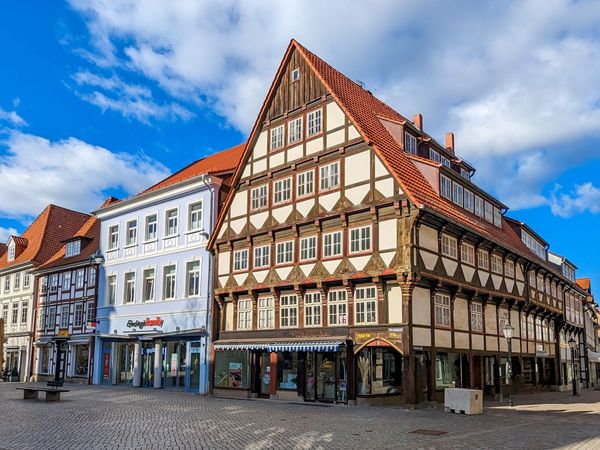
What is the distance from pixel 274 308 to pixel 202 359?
241 inches

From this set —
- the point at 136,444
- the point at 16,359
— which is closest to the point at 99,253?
the point at 16,359

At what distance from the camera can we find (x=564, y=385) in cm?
4231

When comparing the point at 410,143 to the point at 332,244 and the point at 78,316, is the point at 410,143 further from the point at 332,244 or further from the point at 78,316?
the point at 78,316

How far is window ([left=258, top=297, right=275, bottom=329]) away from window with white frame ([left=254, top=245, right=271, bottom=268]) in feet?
5.62

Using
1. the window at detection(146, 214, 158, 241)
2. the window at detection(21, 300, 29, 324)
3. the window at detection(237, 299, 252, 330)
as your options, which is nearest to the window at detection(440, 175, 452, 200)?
the window at detection(237, 299, 252, 330)

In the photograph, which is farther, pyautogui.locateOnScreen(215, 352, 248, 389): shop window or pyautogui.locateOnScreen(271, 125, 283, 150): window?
pyautogui.locateOnScreen(271, 125, 283, 150): window

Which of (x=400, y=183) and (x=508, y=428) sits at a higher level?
(x=400, y=183)

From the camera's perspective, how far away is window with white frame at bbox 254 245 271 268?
104 ft

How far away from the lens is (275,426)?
18.5 meters

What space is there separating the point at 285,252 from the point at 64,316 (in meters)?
24.2

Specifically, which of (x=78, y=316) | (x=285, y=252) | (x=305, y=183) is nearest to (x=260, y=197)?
(x=305, y=183)

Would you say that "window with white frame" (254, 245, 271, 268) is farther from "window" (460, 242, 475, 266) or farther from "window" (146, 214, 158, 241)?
"window" (146, 214, 158, 241)

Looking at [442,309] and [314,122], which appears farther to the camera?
[314,122]

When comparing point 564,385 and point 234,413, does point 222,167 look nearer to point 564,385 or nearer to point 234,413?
point 234,413
